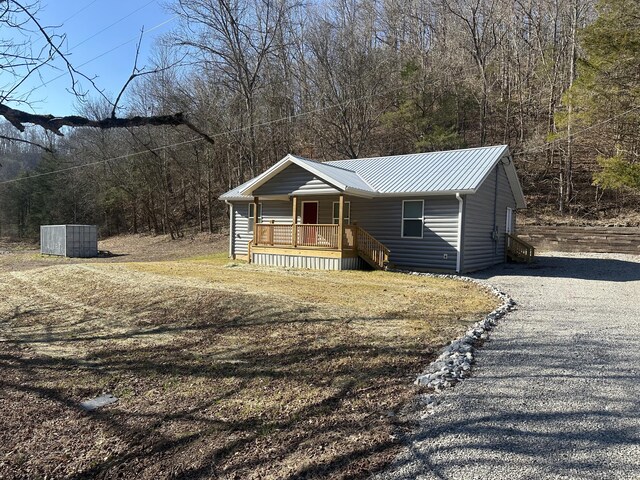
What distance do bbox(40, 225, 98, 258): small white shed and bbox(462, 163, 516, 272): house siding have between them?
2132cm

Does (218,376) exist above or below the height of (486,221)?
below

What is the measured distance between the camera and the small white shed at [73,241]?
79.1ft

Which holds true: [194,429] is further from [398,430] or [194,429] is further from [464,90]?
[464,90]

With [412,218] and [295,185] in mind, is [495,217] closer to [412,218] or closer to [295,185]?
[412,218]

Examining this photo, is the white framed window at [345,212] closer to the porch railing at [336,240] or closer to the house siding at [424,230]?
the house siding at [424,230]

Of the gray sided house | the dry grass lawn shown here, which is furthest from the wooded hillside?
the dry grass lawn

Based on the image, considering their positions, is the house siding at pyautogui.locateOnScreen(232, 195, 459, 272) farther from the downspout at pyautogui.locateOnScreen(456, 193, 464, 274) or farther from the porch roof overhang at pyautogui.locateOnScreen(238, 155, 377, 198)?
the porch roof overhang at pyautogui.locateOnScreen(238, 155, 377, 198)

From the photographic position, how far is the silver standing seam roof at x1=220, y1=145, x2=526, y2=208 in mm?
13211

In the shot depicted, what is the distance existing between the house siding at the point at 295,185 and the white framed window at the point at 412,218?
8.32 feet

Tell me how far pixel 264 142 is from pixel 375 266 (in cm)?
1873

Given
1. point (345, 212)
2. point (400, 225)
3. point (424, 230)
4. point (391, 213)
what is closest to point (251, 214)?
point (345, 212)

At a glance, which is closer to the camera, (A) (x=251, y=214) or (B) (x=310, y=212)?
(B) (x=310, y=212)

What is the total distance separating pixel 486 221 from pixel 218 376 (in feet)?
41.7

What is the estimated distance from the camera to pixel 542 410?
3.37m
